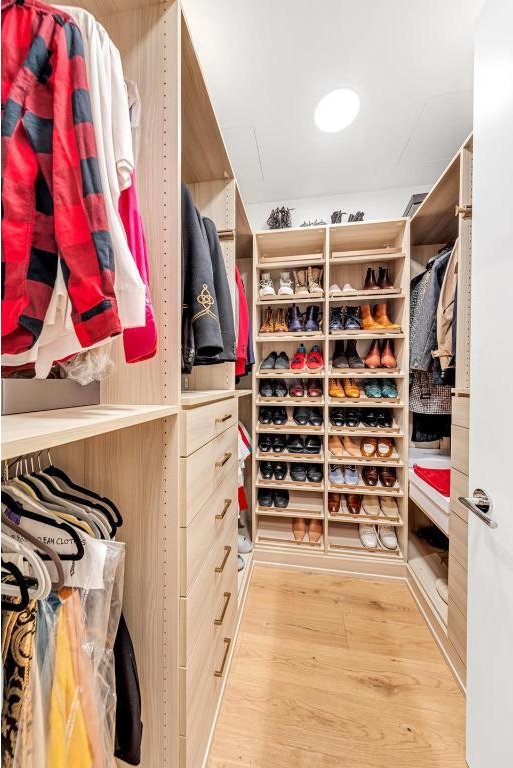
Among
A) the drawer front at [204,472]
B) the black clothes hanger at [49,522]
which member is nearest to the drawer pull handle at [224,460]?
the drawer front at [204,472]

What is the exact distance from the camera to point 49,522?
606 millimetres

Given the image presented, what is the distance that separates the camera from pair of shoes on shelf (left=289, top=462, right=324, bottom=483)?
2.05 meters

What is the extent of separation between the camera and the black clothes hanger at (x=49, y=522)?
0.59m

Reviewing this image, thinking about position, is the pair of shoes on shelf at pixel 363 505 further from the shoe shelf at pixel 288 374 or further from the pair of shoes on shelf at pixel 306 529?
the shoe shelf at pixel 288 374

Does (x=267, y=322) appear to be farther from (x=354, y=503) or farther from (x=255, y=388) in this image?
(x=354, y=503)

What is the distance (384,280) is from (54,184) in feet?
6.43

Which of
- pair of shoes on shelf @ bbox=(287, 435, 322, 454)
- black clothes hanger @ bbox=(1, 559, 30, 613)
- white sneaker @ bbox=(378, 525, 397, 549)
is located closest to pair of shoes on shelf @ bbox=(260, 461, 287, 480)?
pair of shoes on shelf @ bbox=(287, 435, 322, 454)

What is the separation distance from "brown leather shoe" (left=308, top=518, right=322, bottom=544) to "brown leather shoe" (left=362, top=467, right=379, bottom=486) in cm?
41

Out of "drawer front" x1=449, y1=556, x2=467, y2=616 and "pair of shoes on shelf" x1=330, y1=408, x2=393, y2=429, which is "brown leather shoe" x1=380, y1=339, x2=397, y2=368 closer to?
"pair of shoes on shelf" x1=330, y1=408, x2=393, y2=429

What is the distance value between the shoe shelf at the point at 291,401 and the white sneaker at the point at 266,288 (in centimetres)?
65

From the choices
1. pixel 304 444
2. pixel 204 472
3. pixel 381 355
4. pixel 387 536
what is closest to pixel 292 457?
pixel 304 444

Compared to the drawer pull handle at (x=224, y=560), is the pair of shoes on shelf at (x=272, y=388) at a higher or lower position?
higher

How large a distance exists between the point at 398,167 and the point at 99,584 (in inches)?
94.4

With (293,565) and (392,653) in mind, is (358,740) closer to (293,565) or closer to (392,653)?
(392,653)
